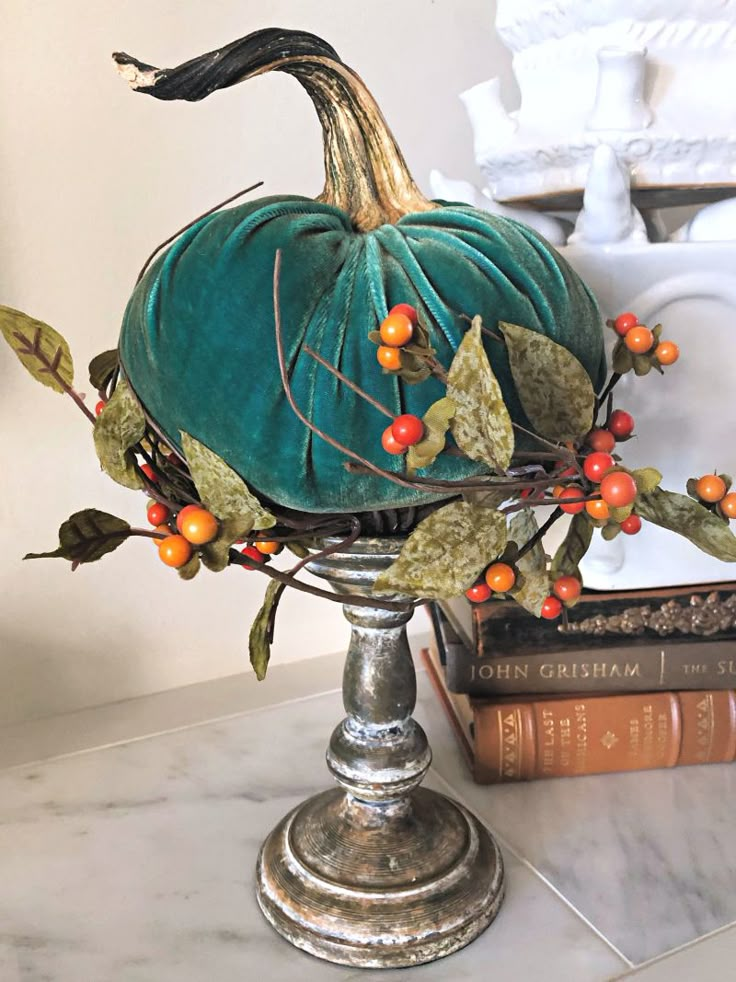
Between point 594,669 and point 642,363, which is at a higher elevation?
point 642,363

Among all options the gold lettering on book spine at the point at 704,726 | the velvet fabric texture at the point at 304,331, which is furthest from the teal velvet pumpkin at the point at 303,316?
the gold lettering on book spine at the point at 704,726

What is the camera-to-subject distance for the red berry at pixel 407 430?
0.97 feet

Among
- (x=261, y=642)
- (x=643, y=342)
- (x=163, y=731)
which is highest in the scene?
(x=643, y=342)

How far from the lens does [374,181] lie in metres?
0.40

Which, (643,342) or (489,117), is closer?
(643,342)

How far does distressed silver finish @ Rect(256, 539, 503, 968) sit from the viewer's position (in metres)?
0.43

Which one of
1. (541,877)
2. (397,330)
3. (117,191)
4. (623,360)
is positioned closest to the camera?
(397,330)

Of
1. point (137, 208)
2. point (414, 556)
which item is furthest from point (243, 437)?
point (137, 208)

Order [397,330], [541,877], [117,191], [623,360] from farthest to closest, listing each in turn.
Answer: [117,191], [541,877], [623,360], [397,330]

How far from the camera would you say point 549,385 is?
0.34 m

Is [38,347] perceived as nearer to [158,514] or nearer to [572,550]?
[158,514]

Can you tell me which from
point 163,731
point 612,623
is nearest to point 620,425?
point 612,623

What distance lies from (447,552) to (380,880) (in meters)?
0.22

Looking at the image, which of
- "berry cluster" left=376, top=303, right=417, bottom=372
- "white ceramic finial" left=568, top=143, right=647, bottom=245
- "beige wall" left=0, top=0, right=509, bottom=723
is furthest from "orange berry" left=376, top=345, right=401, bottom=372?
"beige wall" left=0, top=0, right=509, bottom=723
